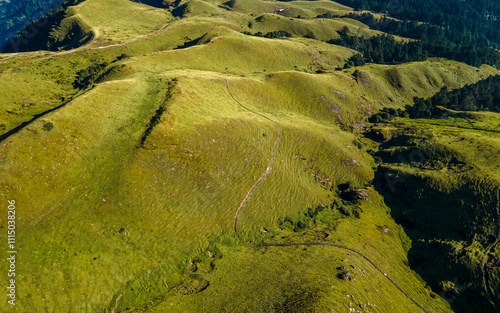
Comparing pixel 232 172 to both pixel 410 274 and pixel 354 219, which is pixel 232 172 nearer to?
pixel 354 219

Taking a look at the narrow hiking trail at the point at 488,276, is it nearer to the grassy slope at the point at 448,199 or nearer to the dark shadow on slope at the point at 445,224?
the grassy slope at the point at 448,199

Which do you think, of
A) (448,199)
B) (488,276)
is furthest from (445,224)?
(488,276)

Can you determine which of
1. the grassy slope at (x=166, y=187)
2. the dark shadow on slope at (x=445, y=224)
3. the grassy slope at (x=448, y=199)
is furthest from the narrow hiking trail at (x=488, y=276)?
the grassy slope at (x=166, y=187)

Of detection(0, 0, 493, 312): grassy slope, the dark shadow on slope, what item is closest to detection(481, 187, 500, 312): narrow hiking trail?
the dark shadow on slope

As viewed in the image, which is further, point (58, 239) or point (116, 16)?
point (116, 16)

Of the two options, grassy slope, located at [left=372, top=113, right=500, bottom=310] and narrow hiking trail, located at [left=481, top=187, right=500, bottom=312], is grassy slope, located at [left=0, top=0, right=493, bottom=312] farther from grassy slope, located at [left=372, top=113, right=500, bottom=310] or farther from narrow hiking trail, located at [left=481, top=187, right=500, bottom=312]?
narrow hiking trail, located at [left=481, top=187, right=500, bottom=312]

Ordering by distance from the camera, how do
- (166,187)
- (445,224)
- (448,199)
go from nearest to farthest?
(166,187) < (445,224) < (448,199)

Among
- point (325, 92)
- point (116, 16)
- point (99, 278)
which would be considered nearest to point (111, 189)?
point (99, 278)

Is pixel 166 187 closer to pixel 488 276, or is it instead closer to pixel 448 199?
pixel 488 276
